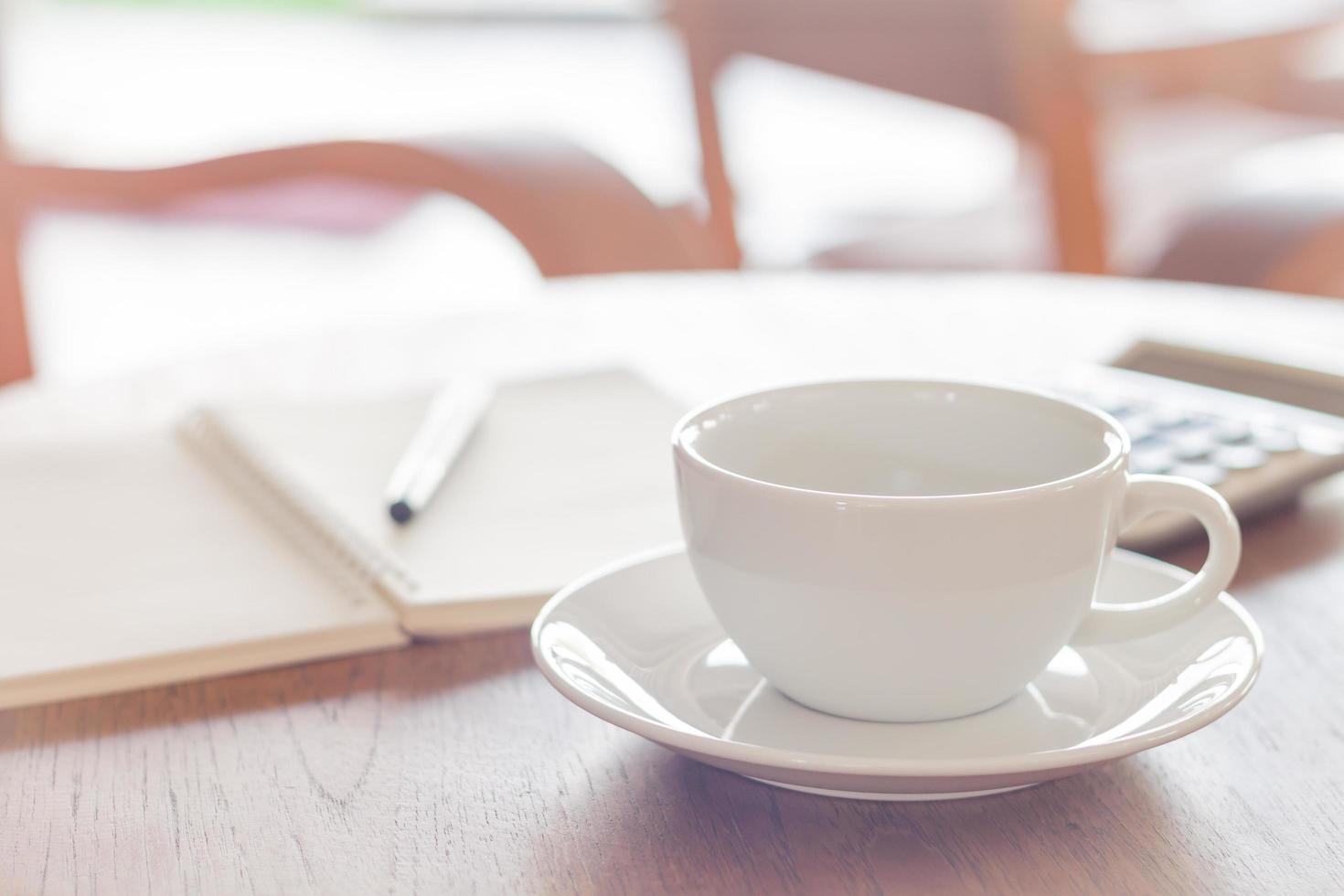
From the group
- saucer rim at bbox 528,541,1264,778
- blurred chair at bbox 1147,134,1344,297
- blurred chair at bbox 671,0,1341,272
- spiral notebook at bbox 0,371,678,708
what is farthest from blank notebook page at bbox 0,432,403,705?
blurred chair at bbox 671,0,1341,272

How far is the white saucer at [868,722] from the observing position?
0.27 metres

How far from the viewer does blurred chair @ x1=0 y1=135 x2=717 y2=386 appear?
3.07ft

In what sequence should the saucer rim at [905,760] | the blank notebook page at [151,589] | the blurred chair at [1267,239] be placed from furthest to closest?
the blurred chair at [1267,239]
the blank notebook page at [151,589]
the saucer rim at [905,760]

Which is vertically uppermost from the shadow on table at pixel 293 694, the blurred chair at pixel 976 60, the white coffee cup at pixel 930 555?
the white coffee cup at pixel 930 555

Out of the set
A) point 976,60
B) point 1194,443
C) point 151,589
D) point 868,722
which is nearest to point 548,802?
point 868,722

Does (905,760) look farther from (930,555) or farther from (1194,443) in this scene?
(1194,443)

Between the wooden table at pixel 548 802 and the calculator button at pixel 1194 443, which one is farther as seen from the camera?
the calculator button at pixel 1194 443

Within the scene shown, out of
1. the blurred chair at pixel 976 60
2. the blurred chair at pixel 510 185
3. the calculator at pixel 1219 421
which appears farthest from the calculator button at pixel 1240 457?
the blurred chair at pixel 976 60

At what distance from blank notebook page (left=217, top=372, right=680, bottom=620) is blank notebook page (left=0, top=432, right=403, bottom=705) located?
25mm

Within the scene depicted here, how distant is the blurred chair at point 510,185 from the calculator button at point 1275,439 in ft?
1.74

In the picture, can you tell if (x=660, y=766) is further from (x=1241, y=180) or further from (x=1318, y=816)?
(x=1241, y=180)

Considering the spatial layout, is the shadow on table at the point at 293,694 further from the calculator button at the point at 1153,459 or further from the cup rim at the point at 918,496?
the calculator button at the point at 1153,459

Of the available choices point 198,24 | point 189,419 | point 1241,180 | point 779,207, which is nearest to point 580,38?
point 198,24

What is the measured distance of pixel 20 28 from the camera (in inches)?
191
